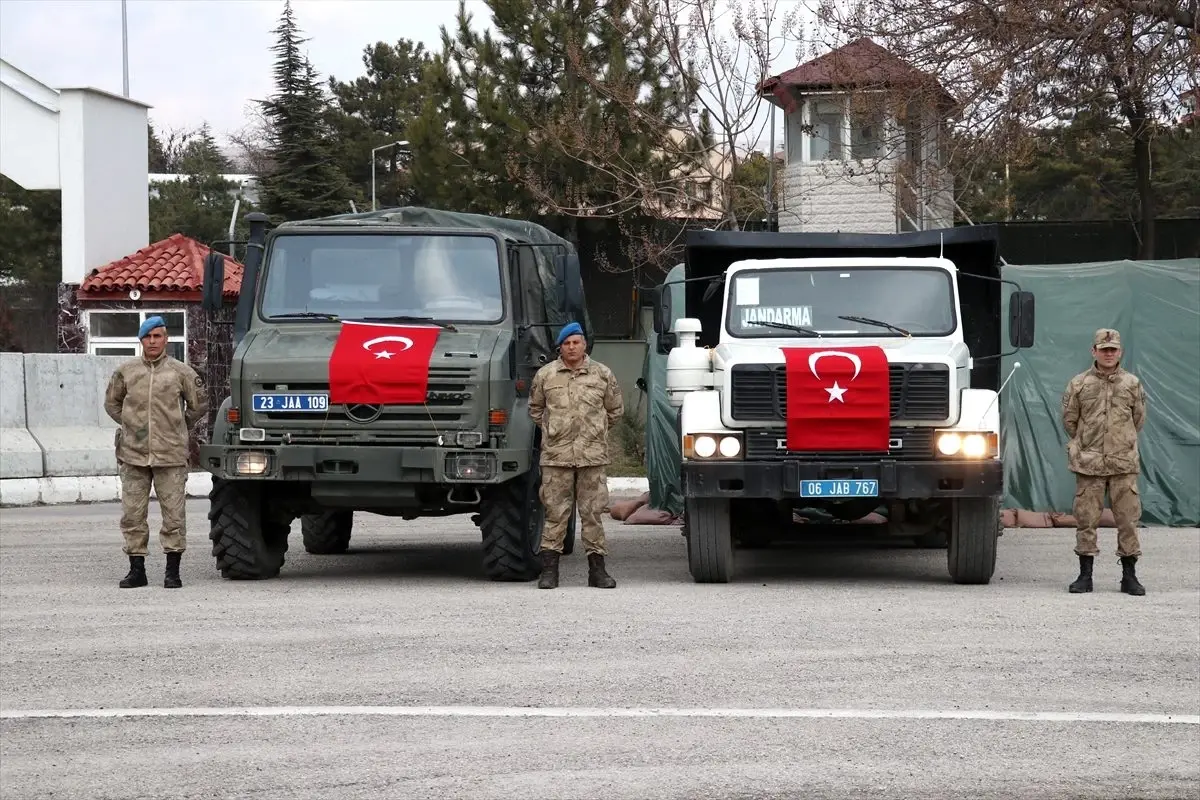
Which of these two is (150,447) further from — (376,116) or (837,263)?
(376,116)

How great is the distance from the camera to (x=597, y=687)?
8.49m

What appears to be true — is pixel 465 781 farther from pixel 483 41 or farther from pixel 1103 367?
pixel 483 41

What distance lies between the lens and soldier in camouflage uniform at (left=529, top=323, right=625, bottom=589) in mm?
12539

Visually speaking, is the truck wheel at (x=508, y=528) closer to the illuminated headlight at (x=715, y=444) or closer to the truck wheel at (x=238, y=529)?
the illuminated headlight at (x=715, y=444)

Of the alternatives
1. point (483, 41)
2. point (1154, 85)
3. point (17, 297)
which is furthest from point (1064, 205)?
point (17, 297)

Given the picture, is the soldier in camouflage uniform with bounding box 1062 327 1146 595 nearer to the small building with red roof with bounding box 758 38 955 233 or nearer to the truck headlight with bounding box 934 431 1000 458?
the truck headlight with bounding box 934 431 1000 458

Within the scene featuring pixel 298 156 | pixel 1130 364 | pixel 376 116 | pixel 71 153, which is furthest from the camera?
pixel 376 116

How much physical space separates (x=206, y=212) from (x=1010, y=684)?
5607cm

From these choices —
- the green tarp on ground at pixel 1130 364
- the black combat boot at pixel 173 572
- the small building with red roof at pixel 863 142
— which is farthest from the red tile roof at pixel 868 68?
the black combat boot at pixel 173 572

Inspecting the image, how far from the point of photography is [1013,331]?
43.5 feet

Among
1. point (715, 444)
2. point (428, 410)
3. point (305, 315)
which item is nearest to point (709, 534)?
point (715, 444)

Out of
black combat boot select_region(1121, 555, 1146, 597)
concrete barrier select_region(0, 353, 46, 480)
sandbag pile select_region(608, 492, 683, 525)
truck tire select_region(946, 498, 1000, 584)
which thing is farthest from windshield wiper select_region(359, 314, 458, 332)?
concrete barrier select_region(0, 353, 46, 480)

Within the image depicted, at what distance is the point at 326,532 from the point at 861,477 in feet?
17.3

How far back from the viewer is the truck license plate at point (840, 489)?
1227 cm
